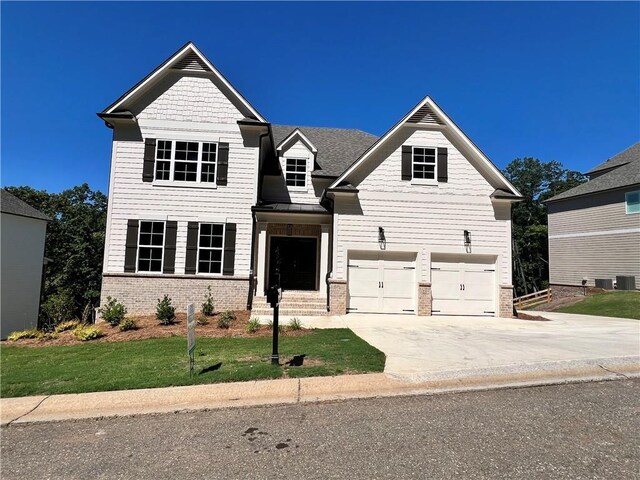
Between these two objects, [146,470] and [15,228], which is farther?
[15,228]

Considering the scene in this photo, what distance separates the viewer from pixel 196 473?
3.50m

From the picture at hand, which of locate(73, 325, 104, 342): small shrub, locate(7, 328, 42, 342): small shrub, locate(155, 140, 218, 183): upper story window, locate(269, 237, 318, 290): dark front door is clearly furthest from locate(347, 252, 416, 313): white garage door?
locate(7, 328, 42, 342): small shrub

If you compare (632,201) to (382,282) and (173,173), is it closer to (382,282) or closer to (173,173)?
(382,282)

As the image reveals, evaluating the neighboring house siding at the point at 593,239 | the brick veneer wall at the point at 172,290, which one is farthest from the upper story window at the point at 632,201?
the brick veneer wall at the point at 172,290

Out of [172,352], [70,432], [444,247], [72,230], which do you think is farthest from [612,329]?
[72,230]

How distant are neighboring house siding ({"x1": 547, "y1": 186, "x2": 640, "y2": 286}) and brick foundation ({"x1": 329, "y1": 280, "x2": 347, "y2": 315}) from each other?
2147 cm

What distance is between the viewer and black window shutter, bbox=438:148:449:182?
15125 millimetres

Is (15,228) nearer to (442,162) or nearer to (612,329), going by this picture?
(442,162)

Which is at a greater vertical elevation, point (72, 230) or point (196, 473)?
point (72, 230)

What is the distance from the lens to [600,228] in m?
26.7

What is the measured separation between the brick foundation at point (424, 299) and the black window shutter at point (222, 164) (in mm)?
8997

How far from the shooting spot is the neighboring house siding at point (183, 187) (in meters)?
14.9

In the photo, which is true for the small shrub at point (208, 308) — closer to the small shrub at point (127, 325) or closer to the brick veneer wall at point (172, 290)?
the brick veneer wall at point (172, 290)

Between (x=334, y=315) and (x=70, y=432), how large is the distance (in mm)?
10034
